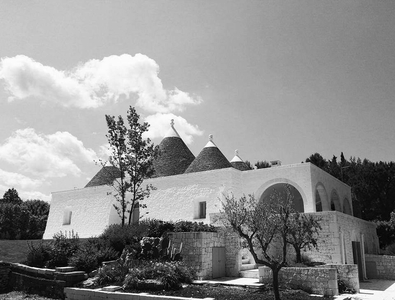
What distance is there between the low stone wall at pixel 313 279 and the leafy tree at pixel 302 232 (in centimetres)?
158

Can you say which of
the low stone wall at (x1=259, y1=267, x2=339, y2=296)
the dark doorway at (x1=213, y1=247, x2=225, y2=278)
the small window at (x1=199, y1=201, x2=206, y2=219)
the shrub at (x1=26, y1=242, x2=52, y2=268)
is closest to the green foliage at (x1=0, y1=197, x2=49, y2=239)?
the small window at (x1=199, y1=201, x2=206, y2=219)

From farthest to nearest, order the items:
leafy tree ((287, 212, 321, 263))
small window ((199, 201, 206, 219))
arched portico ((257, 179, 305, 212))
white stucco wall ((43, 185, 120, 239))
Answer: white stucco wall ((43, 185, 120, 239)), small window ((199, 201, 206, 219)), arched portico ((257, 179, 305, 212)), leafy tree ((287, 212, 321, 263))

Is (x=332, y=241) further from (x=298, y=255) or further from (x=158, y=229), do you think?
(x=158, y=229)

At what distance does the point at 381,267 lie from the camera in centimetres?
1728

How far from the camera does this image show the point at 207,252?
13.6 metres

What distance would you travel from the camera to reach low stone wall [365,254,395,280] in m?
17.0

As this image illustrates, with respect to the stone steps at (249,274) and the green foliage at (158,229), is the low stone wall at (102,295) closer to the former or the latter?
the green foliage at (158,229)

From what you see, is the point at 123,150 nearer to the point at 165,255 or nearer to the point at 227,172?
the point at 227,172

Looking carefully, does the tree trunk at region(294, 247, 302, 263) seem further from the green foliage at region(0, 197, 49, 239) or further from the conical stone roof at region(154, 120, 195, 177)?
the green foliage at region(0, 197, 49, 239)

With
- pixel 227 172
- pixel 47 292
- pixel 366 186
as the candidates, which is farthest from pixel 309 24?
pixel 366 186

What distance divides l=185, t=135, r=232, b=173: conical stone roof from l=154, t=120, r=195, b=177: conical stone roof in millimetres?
1589

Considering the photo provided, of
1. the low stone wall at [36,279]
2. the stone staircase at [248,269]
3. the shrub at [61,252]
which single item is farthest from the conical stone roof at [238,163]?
the low stone wall at [36,279]

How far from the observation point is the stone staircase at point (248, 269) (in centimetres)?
1399

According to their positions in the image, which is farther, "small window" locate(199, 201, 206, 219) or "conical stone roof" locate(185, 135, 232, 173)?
"conical stone roof" locate(185, 135, 232, 173)
